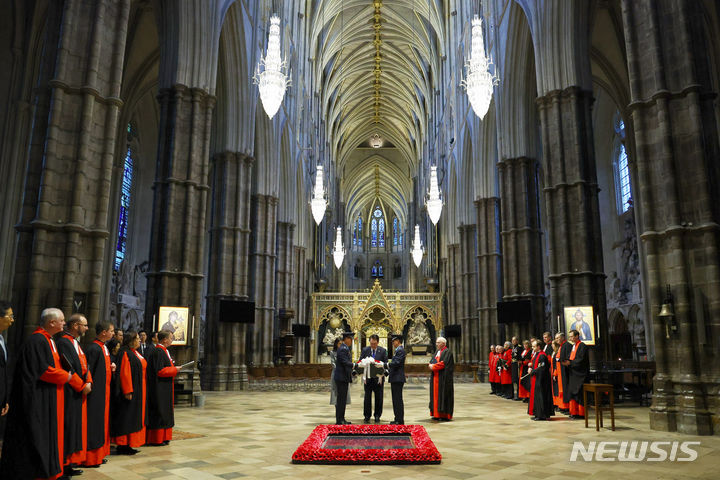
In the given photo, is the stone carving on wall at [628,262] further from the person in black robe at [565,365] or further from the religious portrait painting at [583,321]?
the person in black robe at [565,365]

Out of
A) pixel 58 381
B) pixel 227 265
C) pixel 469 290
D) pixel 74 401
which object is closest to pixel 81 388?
pixel 74 401

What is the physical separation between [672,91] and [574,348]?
15.8ft

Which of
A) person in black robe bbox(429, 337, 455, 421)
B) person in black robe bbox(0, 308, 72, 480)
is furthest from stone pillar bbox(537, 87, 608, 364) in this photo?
person in black robe bbox(0, 308, 72, 480)

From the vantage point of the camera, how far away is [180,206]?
47.7 ft

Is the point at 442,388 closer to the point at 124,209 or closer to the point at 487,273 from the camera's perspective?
the point at 487,273

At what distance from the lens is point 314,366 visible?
20.0 m

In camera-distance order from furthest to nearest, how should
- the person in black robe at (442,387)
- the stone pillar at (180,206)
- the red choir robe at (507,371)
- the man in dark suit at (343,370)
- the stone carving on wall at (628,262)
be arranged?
the stone carving on wall at (628,262)
the red choir robe at (507,371)
the stone pillar at (180,206)
the person in black robe at (442,387)
the man in dark suit at (343,370)

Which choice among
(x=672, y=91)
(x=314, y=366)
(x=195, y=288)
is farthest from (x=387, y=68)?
(x=672, y=91)

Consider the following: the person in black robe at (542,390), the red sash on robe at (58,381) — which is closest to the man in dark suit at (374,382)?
the person in black robe at (542,390)

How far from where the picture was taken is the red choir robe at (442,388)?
10102 millimetres

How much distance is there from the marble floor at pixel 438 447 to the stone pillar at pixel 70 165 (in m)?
3.09

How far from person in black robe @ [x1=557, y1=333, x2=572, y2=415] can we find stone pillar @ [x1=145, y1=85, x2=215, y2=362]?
345 inches

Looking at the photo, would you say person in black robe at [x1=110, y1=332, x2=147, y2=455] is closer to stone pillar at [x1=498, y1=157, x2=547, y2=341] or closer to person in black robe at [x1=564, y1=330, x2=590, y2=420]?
person in black robe at [x1=564, y1=330, x2=590, y2=420]

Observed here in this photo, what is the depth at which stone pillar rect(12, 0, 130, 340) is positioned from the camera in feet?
28.6
